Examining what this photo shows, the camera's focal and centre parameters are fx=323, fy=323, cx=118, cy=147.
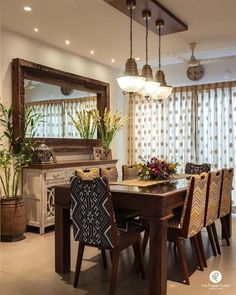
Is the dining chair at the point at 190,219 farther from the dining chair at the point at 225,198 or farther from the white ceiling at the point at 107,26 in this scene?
the white ceiling at the point at 107,26

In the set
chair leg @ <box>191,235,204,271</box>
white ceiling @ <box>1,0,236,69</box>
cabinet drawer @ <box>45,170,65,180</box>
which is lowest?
chair leg @ <box>191,235,204,271</box>

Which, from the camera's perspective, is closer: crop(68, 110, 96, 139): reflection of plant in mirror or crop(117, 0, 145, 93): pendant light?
crop(117, 0, 145, 93): pendant light

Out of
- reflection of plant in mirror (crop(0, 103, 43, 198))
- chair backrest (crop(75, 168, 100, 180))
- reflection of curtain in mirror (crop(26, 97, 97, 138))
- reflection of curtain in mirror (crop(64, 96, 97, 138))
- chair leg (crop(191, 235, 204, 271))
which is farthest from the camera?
reflection of curtain in mirror (crop(64, 96, 97, 138))

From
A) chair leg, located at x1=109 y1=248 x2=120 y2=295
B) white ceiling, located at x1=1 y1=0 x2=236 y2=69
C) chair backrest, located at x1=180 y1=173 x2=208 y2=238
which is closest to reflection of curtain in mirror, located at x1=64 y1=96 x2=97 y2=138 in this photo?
white ceiling, located at x1=1 y1=0 x2=236 y2=69

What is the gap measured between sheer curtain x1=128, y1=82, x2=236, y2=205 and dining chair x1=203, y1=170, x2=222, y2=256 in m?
2.46

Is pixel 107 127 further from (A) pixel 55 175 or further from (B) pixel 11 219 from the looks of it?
(B) pixel 11 219

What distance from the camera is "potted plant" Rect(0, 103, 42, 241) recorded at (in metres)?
4.17

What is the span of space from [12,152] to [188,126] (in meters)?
3.39

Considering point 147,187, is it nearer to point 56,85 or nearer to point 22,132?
point 22,132

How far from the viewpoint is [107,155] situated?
5980mm

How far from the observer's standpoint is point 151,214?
2648 mm

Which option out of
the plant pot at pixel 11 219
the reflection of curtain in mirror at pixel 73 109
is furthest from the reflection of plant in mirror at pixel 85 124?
the plant pot at pixel 11 219

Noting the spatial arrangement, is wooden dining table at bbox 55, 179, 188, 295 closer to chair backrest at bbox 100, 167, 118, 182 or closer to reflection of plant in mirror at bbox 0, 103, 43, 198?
chair backrest at bbox 100, 167, 118, 182

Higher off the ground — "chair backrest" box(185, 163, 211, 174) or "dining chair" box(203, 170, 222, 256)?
"chair backrest" box(185, 163, 211, 174)
